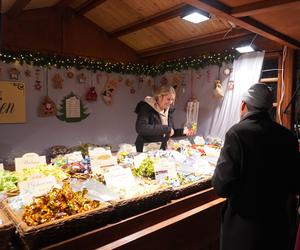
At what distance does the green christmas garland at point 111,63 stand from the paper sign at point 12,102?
1.12 feet

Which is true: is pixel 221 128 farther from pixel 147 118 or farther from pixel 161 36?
pixel 161 36

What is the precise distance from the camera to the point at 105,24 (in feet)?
14.8

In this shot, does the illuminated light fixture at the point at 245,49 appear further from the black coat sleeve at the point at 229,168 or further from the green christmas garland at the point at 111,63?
the black coat sleeve at the point at 229,168

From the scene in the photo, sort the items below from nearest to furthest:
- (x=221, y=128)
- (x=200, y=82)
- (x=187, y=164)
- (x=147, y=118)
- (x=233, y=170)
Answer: (x=233, y=170), (x=187, y=164), (x=147, y=118), (x=221, y=128), (x=200, y=82)

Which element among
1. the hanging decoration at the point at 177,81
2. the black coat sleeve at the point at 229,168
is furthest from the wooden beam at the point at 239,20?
the hanging decoration at the point at 177,81

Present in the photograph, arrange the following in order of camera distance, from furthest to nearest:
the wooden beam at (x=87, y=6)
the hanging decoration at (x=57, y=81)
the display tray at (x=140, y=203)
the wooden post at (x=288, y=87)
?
the hanging decoration at (x=57, y=81)
the wooden beam at (x=87, y=6)
the wooden post at (x=288, y=87)
the display tray at (x=140, y=203)

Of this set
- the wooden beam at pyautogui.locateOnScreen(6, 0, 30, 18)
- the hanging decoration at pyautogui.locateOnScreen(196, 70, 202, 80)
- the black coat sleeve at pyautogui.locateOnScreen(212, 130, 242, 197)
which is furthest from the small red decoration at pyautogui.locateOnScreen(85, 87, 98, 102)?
the black coat sleeve at pyautogui.locateOnScreen(212, 130, 242, 197)

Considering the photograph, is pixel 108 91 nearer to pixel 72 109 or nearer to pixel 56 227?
pixel 72 109

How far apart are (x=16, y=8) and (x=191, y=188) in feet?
10.2

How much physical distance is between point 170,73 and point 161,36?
672mm

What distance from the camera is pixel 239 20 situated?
1896 mm

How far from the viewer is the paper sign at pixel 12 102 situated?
3871mm

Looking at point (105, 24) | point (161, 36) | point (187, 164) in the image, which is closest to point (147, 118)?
point (187, 164)

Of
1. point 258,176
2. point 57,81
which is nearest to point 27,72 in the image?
point 57,81
